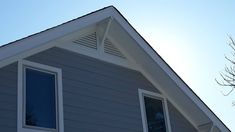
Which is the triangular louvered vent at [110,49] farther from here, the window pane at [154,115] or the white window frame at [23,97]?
the white window frame at [23,97]

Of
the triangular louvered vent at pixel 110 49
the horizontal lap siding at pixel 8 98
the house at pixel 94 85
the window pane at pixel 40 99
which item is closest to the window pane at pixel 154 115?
the house at pixel 94 85

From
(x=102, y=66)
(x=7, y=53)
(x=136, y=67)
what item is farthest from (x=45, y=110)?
(x=136, y=67)

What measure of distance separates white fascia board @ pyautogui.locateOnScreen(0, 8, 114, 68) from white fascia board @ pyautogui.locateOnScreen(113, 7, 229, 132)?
432 millimetres

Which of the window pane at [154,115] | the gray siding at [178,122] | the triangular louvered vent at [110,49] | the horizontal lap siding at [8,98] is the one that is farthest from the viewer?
the gray siding at [178,122]

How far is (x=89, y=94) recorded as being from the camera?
8.59 meters

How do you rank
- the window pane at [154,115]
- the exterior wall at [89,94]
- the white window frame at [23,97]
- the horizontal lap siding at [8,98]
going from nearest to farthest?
1. the horizontal lap siding at [8,98]
2. the white window frame at [23,97]
3. the exterior wall at [89,94]
4. the window pane at [154,115]

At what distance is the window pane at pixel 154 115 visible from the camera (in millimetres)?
9820

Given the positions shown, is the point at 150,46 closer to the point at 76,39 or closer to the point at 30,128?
the point at 76,39

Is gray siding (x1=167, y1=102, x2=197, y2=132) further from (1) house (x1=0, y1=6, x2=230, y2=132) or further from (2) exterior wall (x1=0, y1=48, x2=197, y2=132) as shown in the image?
(2) exterior wall (x1=0, y1=48, x2=197, y2=132)

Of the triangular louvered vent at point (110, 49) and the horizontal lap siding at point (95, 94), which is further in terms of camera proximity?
the triangular louvered vent at point (110, 49)

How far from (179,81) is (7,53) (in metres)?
4.50

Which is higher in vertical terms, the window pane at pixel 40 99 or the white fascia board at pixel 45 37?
the white fascia board at pixel 45 37

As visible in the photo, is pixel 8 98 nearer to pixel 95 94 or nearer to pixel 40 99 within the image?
pixel 40 99

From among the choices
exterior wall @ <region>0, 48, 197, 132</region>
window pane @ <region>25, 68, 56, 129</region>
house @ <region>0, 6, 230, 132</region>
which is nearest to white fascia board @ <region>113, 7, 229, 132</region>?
house @ <region>0, 6, 230, 132</region>
